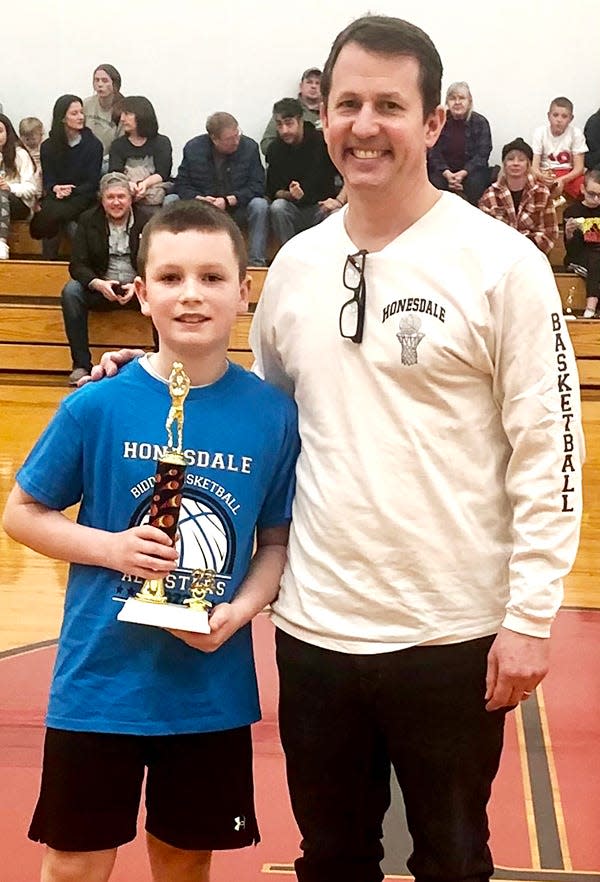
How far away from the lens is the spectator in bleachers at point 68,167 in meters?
10.0

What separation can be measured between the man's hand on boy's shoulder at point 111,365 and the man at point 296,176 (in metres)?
7.94

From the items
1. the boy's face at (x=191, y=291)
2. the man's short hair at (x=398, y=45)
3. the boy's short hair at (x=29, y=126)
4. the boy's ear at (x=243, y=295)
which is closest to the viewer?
the man's short hair at (x=398, y=45)

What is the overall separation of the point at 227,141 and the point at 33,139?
1873 mm

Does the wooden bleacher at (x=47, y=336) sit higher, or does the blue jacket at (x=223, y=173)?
the blue jacket at (x=223, y=173)

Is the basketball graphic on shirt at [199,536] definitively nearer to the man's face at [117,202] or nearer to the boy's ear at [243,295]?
the boy's ear at [243,295]

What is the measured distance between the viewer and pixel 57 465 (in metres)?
2.03

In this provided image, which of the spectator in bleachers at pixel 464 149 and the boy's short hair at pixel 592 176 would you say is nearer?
the boy's short hair at pixel 592 176

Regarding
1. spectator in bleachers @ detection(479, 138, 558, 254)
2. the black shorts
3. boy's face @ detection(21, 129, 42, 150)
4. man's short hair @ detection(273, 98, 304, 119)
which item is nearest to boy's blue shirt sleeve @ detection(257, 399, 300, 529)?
the black shorts

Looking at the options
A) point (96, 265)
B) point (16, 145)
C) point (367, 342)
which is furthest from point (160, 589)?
point (16, 145)

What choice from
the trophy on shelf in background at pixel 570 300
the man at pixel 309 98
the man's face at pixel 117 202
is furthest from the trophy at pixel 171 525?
the man at pixel 309 98

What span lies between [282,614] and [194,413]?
38 centimetres

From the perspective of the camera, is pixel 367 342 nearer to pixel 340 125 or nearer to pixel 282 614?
pixel 340 125

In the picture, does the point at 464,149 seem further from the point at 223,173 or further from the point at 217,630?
the point at 217,630

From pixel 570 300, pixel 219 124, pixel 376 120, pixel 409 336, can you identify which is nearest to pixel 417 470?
pixel 409 336
